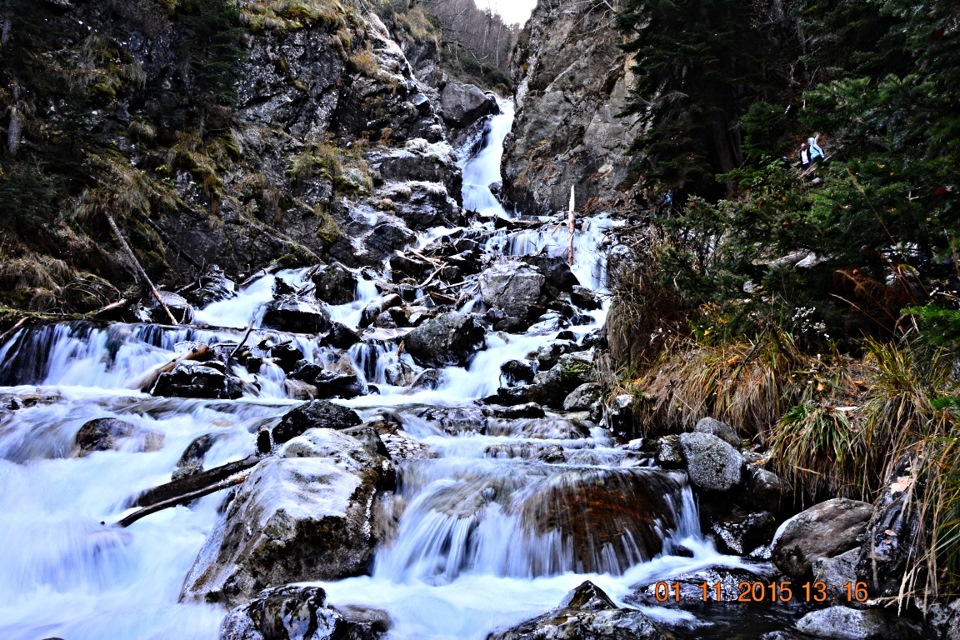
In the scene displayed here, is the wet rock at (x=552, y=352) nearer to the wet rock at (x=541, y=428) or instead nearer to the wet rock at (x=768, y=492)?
the wet rock at (x=541, y=428)

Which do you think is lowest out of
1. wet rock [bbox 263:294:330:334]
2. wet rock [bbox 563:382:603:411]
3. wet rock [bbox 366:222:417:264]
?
wet rock [bbox 563:382:603:411]

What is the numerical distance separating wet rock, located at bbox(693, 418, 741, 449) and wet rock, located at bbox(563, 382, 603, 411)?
7.67ft

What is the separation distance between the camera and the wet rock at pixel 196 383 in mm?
7570

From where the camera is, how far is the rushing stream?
3510mm

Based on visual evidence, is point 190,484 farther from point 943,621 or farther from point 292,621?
point 943,621

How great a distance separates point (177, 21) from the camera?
16.9m

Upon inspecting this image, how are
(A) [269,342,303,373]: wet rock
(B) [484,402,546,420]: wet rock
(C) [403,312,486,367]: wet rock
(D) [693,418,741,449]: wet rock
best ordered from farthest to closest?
(C) [403,312,486,367]: wet rock
(A) [269,342,303,373]: wet rock
(B) [484,402,546,420]: wet rock
(D) [693,418,741,449]: wet rock

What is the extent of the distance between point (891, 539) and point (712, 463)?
4.63 feet

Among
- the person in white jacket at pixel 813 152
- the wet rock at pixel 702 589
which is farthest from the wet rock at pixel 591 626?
the person in white jacket at pixel 813 152

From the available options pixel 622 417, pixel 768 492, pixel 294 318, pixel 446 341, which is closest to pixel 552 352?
pixel 446 341

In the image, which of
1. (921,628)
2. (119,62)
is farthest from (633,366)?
(119,62)

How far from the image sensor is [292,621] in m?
2.85

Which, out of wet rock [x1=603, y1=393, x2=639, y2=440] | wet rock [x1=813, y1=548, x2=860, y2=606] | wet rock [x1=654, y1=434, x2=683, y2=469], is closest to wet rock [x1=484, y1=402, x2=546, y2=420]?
wet rock [x1=603, y1=393, x2=639, y2=440]
